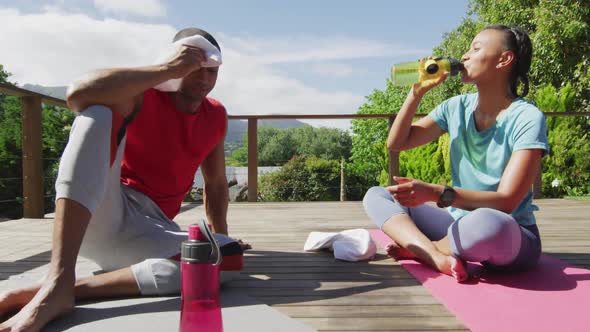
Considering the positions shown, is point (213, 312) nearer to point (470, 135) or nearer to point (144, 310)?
point (144, 310)

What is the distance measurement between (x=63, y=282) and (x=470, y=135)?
138 cm

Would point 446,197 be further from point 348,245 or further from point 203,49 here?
point 203,49

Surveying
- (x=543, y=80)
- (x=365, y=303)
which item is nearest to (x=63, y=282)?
(x=365, y=303)

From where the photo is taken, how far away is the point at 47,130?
39.9 feet

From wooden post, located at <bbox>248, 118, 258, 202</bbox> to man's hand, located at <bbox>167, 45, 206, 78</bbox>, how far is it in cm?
309

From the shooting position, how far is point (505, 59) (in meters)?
1.71

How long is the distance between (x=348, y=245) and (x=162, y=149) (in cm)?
83

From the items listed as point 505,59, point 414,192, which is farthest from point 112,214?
point 505,59

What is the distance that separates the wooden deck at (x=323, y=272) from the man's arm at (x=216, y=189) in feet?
0.67

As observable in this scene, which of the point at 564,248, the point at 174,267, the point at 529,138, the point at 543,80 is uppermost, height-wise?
the point at 543,80

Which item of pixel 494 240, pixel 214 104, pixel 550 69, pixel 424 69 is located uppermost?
pixel 550 69

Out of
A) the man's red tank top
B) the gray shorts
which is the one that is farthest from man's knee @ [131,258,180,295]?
the man's red tank top

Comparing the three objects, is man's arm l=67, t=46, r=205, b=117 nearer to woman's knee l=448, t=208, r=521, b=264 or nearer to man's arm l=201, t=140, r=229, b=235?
man's arm l=201, t=140, r=229, b=235

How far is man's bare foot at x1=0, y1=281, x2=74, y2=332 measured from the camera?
108 centimetres
